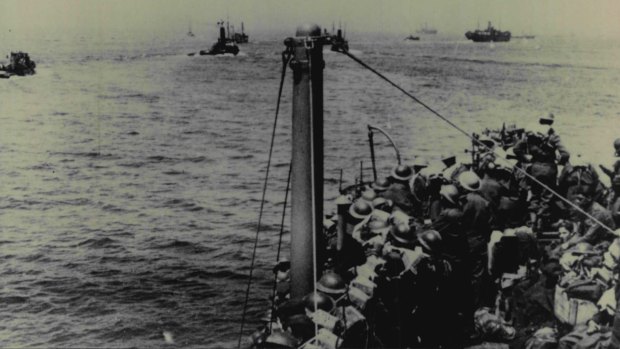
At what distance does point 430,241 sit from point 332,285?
56.4 inches

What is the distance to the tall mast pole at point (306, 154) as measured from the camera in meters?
5.28

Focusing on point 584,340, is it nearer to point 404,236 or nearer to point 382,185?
point 404,236

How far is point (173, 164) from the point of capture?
28.4m

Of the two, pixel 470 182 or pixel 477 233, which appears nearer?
pixel 477 233

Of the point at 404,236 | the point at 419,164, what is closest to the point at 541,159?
the point at 419,164

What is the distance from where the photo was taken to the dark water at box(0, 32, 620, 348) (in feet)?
48.7

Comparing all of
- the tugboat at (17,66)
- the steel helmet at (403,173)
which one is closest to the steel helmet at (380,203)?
the steel helmet at (403,173)

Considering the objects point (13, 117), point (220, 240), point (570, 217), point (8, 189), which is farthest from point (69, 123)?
point (570, 217)

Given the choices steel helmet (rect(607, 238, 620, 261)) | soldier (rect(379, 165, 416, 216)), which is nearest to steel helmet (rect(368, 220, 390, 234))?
soldier (rect(379, 165, 416, 216))

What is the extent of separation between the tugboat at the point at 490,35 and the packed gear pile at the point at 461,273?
96759 mm

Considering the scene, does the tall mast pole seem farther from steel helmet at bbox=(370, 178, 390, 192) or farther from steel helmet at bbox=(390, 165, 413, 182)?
steel helmet at bbox=(370, 178, 390, 192)

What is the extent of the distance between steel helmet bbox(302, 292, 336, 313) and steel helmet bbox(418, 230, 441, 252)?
5.04ft

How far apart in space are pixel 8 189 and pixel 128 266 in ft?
27.1

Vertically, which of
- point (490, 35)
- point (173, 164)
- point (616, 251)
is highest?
point (490, 35)
